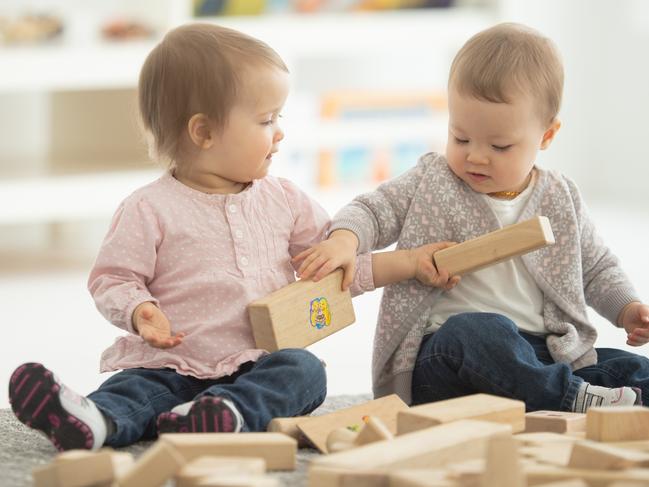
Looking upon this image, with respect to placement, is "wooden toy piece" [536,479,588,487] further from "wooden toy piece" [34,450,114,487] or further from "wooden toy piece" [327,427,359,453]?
"wooden toy piece" [34,450,114,487]

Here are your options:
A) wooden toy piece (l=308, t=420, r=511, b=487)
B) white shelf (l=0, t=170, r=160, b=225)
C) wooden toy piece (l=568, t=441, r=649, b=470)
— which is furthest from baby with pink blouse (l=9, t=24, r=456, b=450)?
white shelf (l=0, t=170, r=160, b=225)

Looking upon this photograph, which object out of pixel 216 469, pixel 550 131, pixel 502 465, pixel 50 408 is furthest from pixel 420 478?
pixel 550 131

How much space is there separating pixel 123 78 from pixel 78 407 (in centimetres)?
155

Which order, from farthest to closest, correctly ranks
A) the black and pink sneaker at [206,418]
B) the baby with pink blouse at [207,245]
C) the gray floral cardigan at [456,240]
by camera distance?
the gray floral cardigan at [456,240], the baby with pink blouse at [207,245], the black and pink sneaker at [206,418]

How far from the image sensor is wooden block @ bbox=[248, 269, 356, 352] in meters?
1.26

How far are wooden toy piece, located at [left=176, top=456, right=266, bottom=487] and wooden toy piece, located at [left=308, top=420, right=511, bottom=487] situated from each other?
0.05 m

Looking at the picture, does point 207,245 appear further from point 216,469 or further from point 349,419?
point 216,469

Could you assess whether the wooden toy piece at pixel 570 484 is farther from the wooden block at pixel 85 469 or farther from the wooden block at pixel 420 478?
the wooden block at pixel 85 469

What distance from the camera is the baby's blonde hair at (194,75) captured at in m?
1.30

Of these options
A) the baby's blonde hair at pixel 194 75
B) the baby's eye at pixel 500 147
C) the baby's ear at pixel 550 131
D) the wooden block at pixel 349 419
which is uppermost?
the baby's blonde hair at pixel 194 75

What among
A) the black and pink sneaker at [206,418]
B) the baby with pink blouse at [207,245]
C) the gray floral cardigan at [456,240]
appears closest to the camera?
the black and pink sneaker at [206,418]

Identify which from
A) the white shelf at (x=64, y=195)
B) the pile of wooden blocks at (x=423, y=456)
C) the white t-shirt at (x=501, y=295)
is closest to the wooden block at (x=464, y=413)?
the pile of wooden blocks at (x=423, y=456)

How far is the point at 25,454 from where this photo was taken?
116cm

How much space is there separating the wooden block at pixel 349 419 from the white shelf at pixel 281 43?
4.81 feet
